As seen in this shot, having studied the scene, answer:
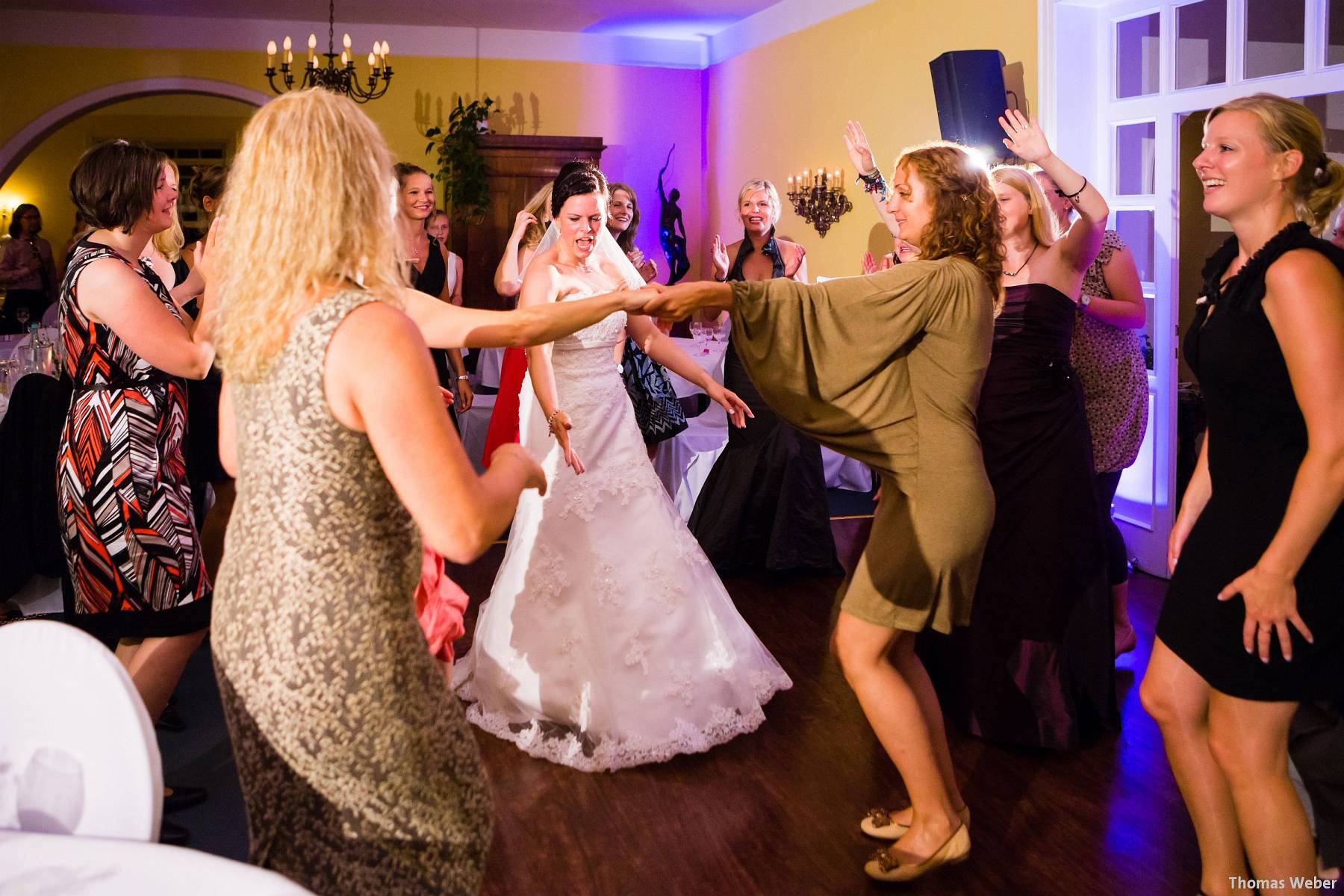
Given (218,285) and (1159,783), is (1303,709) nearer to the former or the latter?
(1159,783)

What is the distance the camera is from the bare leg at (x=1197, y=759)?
6.60ft

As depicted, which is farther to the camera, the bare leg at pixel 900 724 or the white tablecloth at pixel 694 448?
the white tablecloth at pixel 694 448

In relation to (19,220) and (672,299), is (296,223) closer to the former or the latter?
(672,299)

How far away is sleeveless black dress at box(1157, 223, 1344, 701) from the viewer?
184 centimetres

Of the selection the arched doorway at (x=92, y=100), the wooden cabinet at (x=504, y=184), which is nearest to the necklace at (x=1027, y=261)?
the wooden cabinet at (x=504, y=184)

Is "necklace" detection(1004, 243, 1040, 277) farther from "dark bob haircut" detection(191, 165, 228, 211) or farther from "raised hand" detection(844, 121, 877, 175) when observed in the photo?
"dark bob haircut" detection(191, 165, 228, 211)

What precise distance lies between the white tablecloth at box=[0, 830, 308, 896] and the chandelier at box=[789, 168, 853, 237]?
7.00m

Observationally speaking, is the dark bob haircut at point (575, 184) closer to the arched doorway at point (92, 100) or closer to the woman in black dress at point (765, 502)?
the woman in black dress at point (765, 502)

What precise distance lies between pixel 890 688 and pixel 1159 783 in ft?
3.23

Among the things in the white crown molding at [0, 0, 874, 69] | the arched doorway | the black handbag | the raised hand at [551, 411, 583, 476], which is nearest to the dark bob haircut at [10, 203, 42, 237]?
the arched doorway

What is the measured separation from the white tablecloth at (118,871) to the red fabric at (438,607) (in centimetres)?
85

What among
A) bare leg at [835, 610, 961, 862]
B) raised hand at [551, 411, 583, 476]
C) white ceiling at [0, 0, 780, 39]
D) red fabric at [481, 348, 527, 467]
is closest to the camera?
bare leg at [835, 610, 961, 862]

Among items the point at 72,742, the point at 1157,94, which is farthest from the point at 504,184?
the point at 72,742

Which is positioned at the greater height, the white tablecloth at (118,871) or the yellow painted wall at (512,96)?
the yellow painted wall at (512,96)
